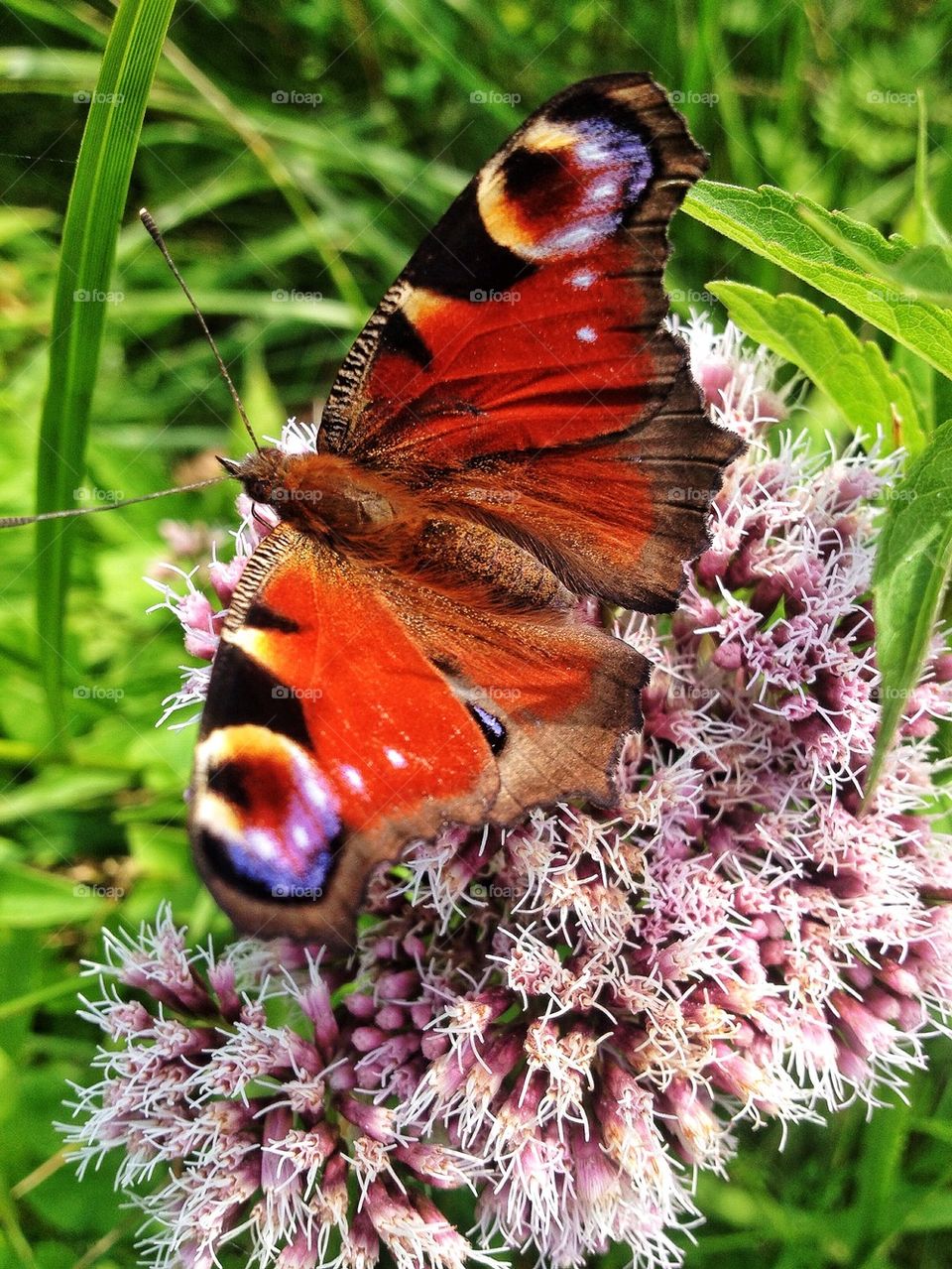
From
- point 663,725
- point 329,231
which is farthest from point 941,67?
point 663,725

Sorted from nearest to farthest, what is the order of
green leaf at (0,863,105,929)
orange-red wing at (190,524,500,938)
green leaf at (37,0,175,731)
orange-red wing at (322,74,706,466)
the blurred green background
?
orange-red wing at (190,524,500,938), orange-red wing at (322,74,706,466), green leaf at (37,0,175,731), the blurred green background, green leaf at (0,863,105,929)

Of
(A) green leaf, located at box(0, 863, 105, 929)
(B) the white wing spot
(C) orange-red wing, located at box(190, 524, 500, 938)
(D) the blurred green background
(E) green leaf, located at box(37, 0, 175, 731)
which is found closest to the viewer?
(C) orange-red wing, located at box(190, 524, 500, 938)

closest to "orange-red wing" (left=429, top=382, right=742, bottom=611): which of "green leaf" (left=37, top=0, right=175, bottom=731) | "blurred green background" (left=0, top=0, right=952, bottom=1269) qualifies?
"green leaf" (left=37, top=0, right=175, bottom=731)

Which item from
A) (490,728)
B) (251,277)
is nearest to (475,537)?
(490,728)

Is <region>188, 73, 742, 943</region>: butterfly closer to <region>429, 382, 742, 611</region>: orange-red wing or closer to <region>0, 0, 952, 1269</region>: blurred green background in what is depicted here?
<region>429, 382, 742, 611</region>: orange-red wing

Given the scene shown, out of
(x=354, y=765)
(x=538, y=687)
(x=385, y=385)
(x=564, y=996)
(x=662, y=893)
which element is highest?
(x=385, y=385)

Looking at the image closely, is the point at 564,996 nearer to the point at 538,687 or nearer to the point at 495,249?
the point at 538,687
